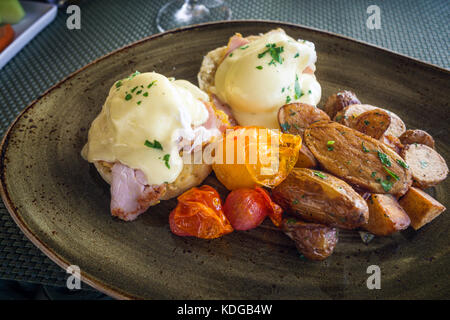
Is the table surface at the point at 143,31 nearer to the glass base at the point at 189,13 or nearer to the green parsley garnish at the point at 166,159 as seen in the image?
the glass base at the point at 189,13

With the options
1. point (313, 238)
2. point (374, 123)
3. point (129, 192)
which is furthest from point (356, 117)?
point (129, 192)

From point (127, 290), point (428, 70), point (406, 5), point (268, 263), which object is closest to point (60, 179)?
point (127, 290)

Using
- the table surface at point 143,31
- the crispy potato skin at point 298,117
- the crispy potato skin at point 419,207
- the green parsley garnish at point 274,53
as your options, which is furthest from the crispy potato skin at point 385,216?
the table surface at point 143,31

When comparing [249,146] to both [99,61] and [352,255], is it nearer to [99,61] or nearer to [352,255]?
[352,255]

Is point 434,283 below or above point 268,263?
below

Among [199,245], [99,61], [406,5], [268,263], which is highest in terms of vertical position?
[99,61]

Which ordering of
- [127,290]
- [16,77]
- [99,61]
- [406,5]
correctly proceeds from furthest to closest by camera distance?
[406,5] < [16,77] < [99,61] < [127,290]
